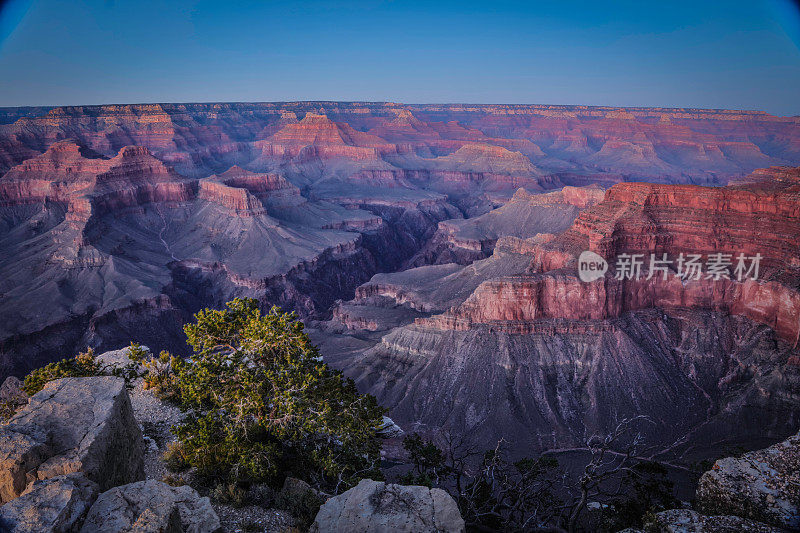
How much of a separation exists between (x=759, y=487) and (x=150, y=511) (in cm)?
1616

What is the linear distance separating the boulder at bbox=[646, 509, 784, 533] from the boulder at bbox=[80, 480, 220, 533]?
12.0 m

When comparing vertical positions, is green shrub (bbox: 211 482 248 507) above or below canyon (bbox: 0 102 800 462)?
above

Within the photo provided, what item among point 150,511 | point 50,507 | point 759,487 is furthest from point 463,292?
point 50,507

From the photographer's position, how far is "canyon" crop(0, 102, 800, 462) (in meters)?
44.3

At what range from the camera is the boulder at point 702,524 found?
11.4m

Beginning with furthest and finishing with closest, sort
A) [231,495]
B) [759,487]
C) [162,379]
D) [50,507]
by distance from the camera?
[162,379], [231,495], [759,487], [50,507]

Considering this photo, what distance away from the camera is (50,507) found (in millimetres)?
10688

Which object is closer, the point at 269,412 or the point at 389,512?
the point at 389,512

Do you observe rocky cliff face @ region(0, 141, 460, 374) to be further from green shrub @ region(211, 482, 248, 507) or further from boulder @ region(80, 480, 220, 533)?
boulder @ region(80, 480, 220, 533)

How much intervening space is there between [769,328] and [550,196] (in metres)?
75.6

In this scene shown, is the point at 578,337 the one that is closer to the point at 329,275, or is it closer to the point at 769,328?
the point at 769,328

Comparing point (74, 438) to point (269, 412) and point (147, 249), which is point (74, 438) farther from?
point (147, 249)

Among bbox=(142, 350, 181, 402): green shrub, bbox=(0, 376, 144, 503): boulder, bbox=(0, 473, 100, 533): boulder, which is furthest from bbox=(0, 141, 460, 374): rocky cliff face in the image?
bbox=(0, 473, 100, 533): boulder

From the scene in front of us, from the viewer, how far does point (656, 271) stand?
171 feet
